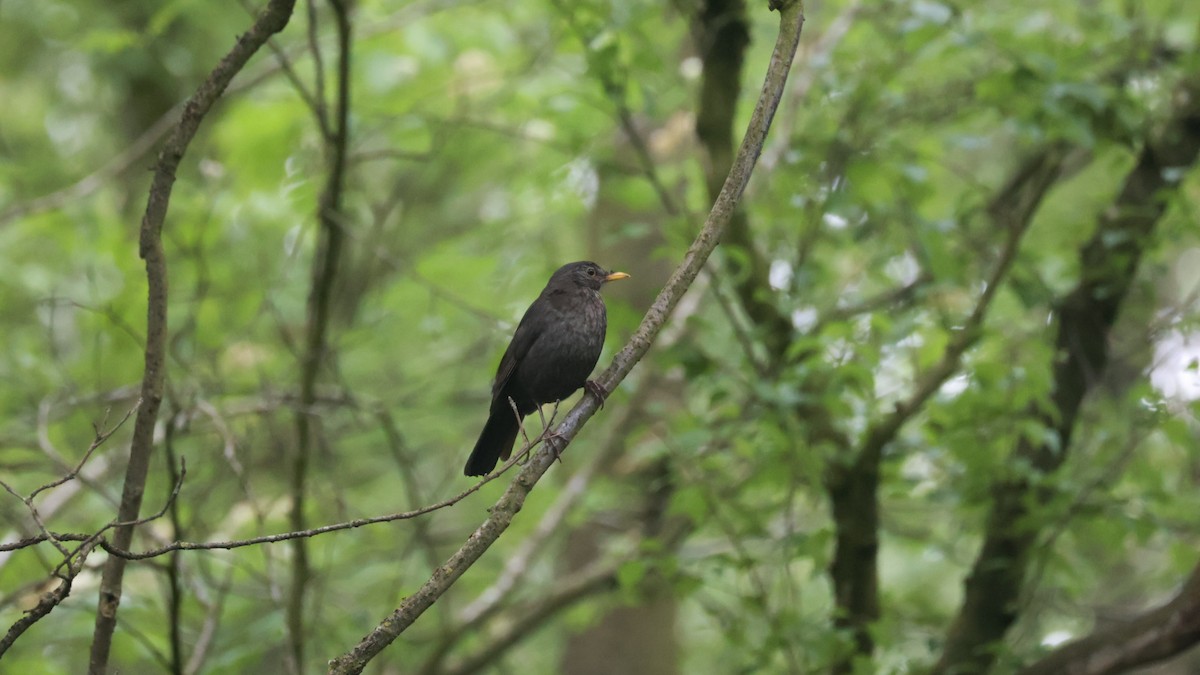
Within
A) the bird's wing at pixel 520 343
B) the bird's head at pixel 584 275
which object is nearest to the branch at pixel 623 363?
the bird's wing at pixel 520 343

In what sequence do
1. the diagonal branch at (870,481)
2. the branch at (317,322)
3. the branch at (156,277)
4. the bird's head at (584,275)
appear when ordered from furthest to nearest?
the diagonal branch at (870,481)
the branch at (317,322)
the bird's head at (584,275)
the branch at (156,277)

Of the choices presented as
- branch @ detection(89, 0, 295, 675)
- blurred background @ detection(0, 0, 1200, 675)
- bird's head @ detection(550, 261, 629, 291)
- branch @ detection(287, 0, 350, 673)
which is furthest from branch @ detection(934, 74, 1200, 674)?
branch @ detection(89, 0, 295, 675)

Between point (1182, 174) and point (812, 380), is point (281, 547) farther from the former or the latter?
point (1182, 174)

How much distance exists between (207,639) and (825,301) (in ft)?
10.6

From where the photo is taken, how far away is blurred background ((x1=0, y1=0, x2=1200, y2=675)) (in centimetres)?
456

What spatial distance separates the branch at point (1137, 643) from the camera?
3.99 metres

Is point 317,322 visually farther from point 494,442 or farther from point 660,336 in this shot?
point 660,336

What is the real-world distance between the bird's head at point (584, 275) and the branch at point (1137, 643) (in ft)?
7.46

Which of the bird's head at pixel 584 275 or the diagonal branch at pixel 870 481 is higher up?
the bird's head at pixel 584 275

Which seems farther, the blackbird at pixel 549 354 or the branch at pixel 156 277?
Result: the blackbird at pixel 549 354

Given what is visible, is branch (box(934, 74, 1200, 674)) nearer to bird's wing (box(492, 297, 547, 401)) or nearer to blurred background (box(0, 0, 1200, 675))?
blurred background (box(0, 0, 1200, 675))

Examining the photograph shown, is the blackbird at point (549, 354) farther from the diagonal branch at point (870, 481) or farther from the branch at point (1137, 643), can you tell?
the branch at point (1137, 643)

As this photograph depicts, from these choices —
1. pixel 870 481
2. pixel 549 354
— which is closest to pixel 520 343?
pixel 549 354

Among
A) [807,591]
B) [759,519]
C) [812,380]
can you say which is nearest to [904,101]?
[812,380]
